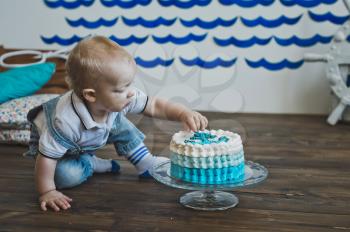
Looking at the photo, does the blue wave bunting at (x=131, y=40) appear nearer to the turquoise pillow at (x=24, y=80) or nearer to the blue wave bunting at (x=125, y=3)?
the blue wave bunting at (x=125, y=3)

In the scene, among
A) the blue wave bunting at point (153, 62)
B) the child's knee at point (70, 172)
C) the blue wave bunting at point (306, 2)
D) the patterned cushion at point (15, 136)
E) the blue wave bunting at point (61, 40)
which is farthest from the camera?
the blue wave bunting at point (61, 40)

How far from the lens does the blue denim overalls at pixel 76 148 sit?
1.41 metres

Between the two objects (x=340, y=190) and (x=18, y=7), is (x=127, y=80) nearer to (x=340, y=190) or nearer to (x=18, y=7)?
(x=340, y=190)

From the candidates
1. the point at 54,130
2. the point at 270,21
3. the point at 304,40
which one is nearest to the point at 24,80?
the point at 54,130

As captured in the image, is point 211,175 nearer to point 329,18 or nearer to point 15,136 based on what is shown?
point 15,136

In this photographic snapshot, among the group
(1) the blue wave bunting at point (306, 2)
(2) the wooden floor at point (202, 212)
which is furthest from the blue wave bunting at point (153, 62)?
(2) the wooden floor at point (202, 212)

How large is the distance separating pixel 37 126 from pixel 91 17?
1.30m

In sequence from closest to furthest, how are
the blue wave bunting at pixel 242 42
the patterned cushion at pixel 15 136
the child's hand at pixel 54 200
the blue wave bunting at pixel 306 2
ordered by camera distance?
the child's hand at pixel 54 200 → the patterned cushion at pixel 15 136 → the blue wave bunting at pixel 306 2 → the blue wave bunting at pixel 242 42

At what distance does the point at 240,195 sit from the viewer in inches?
54.9

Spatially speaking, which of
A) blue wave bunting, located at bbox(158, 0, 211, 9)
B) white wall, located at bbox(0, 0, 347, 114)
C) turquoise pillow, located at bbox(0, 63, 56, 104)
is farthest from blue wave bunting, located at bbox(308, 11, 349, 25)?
turquoise pillow, located at bbox(0, 63, 56, 104)

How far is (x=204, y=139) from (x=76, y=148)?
38 centimetres

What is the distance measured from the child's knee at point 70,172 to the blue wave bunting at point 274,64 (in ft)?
4.00

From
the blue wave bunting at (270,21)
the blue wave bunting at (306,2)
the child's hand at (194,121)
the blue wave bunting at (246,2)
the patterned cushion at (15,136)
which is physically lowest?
the patterned cushion at (15,136)

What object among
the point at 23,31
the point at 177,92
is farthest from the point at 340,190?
the point at 23,31
